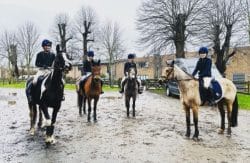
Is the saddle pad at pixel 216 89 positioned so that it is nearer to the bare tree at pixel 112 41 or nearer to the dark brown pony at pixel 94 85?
the dark brown pony at pixel 94 85

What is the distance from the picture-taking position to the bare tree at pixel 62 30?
5107 cm

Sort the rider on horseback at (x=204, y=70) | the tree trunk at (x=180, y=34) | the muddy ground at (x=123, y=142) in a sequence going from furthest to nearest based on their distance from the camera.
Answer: the tree trunk at (x=180, y=34) → the rider on horseback at (x=204, y=70) → the muddy ground at (x=123, y=142)

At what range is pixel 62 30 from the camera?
2119 inches

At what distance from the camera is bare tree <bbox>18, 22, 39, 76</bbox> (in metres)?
64.4

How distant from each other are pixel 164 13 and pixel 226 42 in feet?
21.9

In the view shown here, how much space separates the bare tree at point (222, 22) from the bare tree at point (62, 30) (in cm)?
2077

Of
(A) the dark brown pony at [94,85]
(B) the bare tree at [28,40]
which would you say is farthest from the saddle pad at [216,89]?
(B) the bare tree at [28,40]

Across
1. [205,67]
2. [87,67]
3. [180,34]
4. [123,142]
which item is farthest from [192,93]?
[180,34]

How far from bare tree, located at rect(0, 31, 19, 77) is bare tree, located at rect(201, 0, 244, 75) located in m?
38.4

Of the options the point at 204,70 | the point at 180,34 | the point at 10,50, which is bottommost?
the point at 204,70

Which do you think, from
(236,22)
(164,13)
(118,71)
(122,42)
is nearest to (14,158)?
(164,13)

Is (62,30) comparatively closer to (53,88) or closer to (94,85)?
(94,85)

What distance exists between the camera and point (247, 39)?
33906 millimetres

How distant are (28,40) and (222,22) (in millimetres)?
41426
